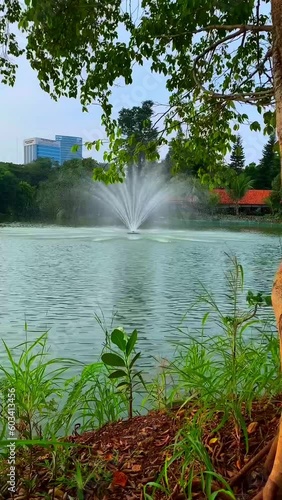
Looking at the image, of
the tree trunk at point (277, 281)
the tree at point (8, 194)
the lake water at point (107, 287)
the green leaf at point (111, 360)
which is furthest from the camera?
the tree at point (8, 194)

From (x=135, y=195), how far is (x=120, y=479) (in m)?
26.8

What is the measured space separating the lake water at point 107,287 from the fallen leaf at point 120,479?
140cm

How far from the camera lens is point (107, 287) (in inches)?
376

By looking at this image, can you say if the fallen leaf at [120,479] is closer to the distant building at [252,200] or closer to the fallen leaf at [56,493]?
the fallen leaf at [56,493]

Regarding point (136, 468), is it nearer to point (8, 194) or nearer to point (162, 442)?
point (162, 442)

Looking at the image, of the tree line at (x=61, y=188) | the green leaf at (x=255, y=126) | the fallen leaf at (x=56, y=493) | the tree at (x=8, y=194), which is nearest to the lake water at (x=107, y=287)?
the green leaf at (x=255, y=126)

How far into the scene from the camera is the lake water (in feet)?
20.0

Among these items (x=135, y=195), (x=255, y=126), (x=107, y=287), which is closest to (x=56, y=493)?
(x=255, y=126)

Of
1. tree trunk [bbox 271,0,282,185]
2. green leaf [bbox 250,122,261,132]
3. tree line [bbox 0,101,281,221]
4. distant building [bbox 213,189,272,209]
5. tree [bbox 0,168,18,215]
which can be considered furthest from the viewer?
distant building [bbox 213,189,272,209]

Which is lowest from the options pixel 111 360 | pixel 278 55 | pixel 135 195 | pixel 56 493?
pixel 56 493

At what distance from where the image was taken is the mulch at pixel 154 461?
1.53 m

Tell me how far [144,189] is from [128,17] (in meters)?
24.6

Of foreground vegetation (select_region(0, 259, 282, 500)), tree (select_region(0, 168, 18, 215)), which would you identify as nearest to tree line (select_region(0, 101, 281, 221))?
tree (select_region(0, 168, 18, 215))

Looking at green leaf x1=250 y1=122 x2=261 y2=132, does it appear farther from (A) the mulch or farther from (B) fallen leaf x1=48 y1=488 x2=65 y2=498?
(B) fallen leaf x1=48 y1=488 x2=65 y2=498
